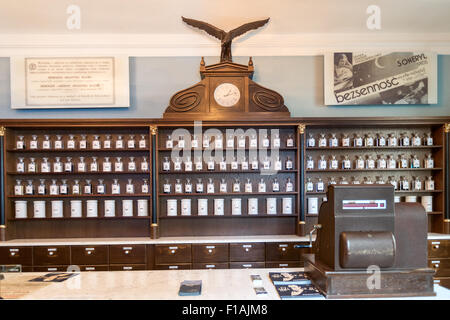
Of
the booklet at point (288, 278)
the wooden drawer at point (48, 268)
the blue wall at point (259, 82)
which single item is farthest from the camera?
the blue wall at point (259, 82)

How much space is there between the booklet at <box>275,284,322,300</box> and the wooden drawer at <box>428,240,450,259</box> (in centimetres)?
241

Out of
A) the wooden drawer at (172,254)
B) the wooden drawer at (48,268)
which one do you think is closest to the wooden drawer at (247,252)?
the wooden drawer at (172,254)

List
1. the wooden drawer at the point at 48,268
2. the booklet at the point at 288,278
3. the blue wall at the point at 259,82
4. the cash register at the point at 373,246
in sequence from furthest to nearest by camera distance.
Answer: the blue wall at the point at 259,82, the wooden drawer at the point at 48,268, the booklet at the point at 288,278, the cash register at the point at 373,246

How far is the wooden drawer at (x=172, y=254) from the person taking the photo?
3.43 meters

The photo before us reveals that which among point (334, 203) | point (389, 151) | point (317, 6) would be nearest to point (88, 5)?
point (317, 6)

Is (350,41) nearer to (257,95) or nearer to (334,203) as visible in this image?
(257,95)

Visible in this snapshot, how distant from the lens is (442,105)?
405 cm

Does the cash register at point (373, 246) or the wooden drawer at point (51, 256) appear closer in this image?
the cash register at point (373, 246)

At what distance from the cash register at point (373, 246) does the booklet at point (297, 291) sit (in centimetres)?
5

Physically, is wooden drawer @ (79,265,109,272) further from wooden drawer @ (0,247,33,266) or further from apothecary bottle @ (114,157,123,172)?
apothecary bottle @ (114,157,123,172)

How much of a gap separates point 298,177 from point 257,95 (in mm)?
1045

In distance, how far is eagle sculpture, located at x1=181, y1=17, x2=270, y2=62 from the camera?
356cm

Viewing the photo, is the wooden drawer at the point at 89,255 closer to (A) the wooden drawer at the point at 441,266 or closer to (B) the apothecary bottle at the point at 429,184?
(A) the wooden drawer at the point at 441,266

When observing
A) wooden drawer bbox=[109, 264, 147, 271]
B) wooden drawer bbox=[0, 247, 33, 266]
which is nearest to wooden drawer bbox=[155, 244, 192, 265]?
wooden drawer bbox=[109, 264, 147, 271]
